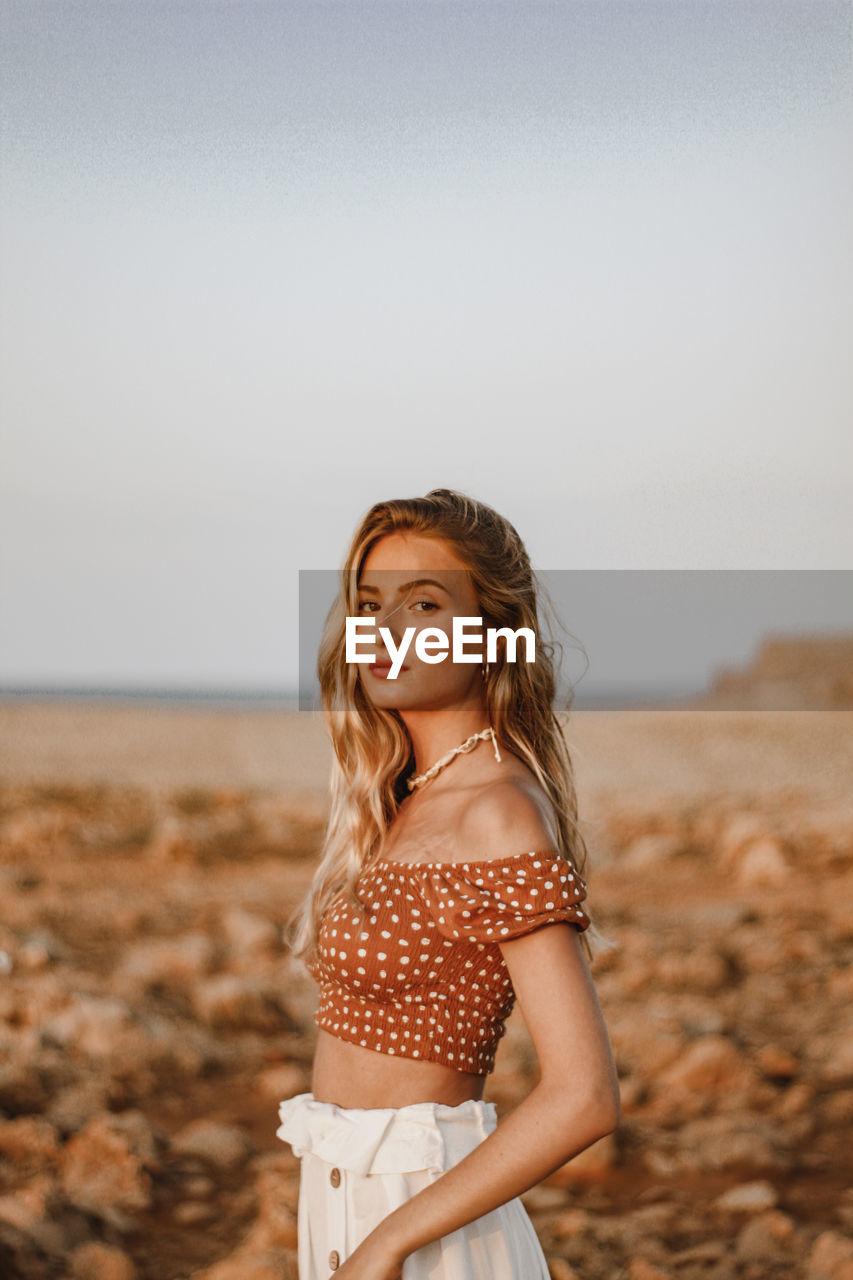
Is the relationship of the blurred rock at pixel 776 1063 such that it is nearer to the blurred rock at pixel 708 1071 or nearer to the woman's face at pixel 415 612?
the blurred rock at pixel 708 1071

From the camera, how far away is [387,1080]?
4.34 feet

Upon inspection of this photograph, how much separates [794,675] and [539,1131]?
633 cm

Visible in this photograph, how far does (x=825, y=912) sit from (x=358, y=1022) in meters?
4.14

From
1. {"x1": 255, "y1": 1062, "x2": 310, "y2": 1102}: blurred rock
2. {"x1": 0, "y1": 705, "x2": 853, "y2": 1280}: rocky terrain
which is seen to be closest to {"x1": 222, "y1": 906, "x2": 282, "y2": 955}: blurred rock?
{"x1": 0, "y1": 705, "x2": 853, "y2": 1280}: rocky terrain

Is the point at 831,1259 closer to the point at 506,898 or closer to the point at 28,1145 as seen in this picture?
the point at 28,1145

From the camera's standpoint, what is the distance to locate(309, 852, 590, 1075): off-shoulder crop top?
1.22 metres

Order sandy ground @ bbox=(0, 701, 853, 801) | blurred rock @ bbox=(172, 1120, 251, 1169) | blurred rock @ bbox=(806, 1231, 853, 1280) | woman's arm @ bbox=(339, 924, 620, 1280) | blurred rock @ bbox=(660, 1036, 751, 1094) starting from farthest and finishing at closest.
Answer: sandy ground @ bbox=(0, 701, 853, 801), blurred rock @ bbox=(660, 1036, 751, 1094), blurred rock @ bbox=(172, 1120, 251, 1169), blurred rock @ bbox=(806, 1231, 853, 1280), woman's arm @ bbox=(339, 924, 620, 1280)

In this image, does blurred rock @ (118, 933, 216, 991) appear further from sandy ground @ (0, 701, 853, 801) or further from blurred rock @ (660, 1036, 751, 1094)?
sandy ground @ (0, 701, 853, 801)

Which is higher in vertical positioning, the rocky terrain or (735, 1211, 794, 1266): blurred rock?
the rocky terrain

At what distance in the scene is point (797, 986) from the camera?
461cm

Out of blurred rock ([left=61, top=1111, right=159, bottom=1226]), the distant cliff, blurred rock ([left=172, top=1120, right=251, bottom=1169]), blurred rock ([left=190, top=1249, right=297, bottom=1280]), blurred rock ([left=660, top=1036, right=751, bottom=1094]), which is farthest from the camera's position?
the distant cliff

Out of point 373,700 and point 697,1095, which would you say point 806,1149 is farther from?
point 373,700

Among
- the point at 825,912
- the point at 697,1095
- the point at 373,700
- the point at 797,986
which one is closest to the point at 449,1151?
the point at 373,700

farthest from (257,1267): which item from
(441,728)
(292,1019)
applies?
(441,728)
